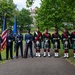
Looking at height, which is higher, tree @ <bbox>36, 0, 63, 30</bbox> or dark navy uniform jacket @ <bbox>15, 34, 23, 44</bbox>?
tree @ <bbox>36, 0, 63, 30</bbox>

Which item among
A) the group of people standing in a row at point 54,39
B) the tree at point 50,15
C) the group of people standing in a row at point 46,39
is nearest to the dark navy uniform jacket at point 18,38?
the group of people standing in a row at point 46,39

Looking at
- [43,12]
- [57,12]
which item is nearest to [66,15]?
[57,12]

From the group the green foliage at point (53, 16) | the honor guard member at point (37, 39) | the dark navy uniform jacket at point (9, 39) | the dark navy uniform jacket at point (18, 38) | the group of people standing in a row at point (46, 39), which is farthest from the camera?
the green foliage at point (53, 16)

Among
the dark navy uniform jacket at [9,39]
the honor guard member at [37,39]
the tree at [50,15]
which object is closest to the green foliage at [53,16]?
the tree at [50,15]

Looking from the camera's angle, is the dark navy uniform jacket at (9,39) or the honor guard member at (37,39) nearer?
the dark navy uniform jacket at (9,39)

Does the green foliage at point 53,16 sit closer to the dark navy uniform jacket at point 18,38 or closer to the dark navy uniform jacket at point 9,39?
the dark navy uniform jacket at point 18,38

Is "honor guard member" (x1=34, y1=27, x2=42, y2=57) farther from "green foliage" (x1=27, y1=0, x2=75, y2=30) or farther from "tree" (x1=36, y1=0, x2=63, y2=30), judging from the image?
"tree" (x1=36, y1=0, x2=63, y2=30)

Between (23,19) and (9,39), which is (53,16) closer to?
(9,39)

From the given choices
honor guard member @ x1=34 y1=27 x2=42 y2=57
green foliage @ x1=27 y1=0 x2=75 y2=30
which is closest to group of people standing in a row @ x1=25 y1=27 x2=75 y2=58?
honor guard member @ x1=34 y1=27 x2=42 y2=57

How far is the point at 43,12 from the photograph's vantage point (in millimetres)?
36094

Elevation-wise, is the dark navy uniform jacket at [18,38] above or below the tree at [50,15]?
below

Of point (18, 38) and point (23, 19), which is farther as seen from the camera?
point (23, 19)

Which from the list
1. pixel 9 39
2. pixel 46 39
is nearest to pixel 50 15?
pixel 46 39

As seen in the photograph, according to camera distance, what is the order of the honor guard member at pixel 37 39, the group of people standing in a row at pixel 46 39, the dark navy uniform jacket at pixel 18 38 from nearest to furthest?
1. the group of people standing in a row at pixel 46 39
2. the dark navy uniform jacket at pixel 18 38
3. the honor guard member at pixel 37 39
